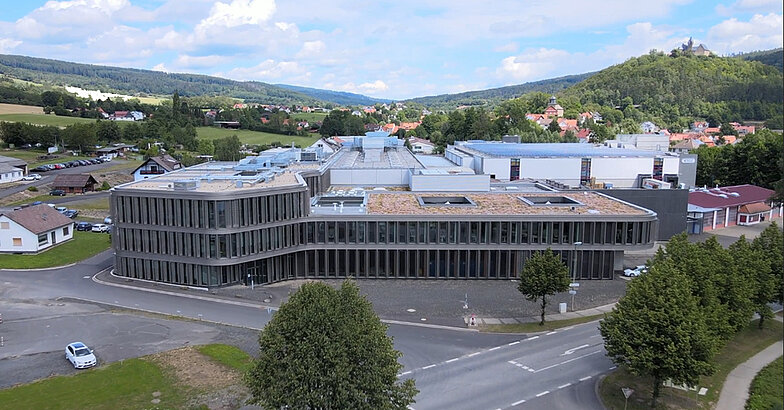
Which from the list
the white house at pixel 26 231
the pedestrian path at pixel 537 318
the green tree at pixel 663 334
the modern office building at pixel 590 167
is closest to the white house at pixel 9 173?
the white house at pixel 26 231

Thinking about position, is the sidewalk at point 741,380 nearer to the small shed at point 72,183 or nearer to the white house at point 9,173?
the small shed at point 72,183

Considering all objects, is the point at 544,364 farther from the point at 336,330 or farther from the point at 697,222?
the point at 697,222

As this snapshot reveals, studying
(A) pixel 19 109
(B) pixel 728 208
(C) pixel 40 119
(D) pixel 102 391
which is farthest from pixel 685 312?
(A) pixel 19 109

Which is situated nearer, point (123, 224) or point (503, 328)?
point (503, 328)

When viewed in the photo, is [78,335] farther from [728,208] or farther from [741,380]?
[728,208]

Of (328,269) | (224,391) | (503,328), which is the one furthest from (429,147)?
(224,391)

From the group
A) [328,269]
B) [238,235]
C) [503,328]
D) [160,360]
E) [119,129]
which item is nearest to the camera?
[160,360]
